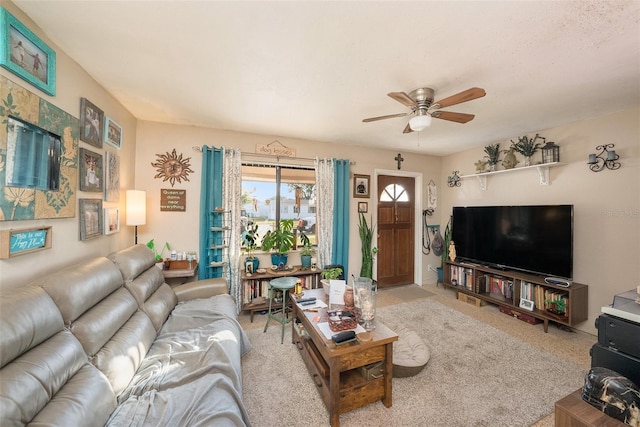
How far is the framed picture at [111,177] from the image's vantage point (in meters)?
2.21

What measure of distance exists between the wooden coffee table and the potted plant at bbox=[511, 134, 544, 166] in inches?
124

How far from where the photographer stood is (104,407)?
1106mm

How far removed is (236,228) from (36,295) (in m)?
2.10

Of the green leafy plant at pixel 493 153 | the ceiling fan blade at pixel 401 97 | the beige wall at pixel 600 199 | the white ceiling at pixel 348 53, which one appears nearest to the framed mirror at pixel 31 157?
the white ceiling at pixel 348 53

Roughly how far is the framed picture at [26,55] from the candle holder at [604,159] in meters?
4.87

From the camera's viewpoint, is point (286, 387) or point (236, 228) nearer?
point (286, 387)

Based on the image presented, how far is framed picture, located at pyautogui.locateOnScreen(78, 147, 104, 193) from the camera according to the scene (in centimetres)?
184

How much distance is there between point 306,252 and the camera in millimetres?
3477

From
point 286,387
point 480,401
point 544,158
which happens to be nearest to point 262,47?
point 286,387

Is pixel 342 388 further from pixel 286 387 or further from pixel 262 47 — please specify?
→ pixel 262 47

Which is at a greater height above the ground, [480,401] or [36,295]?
[36,295]

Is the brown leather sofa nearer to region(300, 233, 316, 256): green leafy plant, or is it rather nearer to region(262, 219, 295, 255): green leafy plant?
region(262, 219, 295, 255): green leafy plant

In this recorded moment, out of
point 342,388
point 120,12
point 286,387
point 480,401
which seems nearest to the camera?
point 120,12

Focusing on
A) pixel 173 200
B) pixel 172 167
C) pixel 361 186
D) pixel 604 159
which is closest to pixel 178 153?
pixel 172 167
